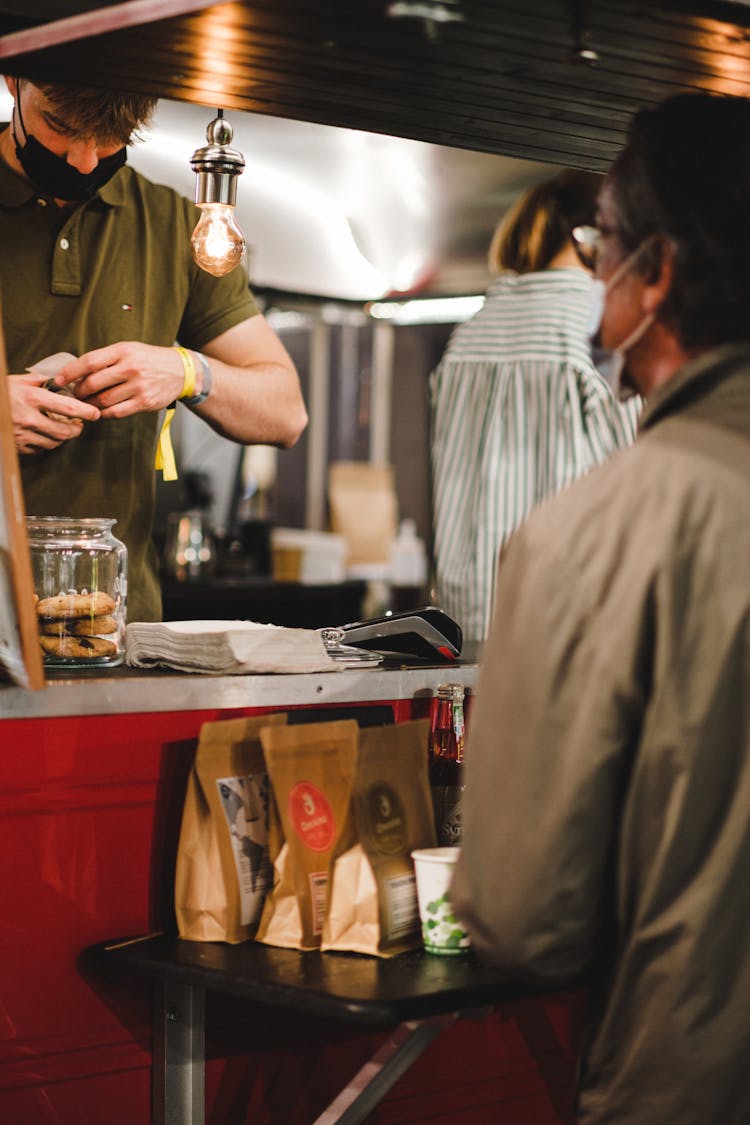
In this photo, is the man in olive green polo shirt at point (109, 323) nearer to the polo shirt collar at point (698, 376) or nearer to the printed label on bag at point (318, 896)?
the printed label on bag at point (318, 896)

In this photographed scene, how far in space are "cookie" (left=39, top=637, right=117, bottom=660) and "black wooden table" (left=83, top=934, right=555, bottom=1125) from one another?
15.1 inches

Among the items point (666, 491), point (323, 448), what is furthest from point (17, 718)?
point (323, 448)

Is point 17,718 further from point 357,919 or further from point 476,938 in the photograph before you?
point 476,938

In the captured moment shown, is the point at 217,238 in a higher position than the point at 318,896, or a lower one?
higher

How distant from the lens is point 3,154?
2234mm

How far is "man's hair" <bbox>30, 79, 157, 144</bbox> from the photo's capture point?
1976mm

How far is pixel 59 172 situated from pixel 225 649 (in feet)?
2.94

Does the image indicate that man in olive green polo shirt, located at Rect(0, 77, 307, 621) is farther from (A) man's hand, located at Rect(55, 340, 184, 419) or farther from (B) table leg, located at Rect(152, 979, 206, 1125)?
(B) table leg, located at Rect(152, 979, 206, 1125)

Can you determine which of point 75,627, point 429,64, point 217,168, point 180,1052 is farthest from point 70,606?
point 429,64

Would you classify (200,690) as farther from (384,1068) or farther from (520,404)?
(520,404)

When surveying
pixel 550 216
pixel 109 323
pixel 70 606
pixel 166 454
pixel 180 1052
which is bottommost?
pixel 180 1052

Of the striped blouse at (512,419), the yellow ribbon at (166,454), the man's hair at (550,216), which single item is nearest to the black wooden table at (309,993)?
the yellow ribbon at (166,454)

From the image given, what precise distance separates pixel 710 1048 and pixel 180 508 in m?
4.78

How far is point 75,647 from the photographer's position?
179 cm
